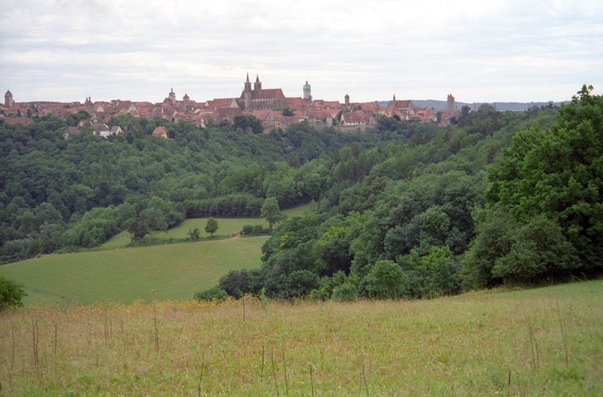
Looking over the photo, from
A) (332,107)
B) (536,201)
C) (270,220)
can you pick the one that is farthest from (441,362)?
(332,107)

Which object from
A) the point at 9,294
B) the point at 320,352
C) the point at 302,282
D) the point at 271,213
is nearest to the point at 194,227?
the point at 271,213

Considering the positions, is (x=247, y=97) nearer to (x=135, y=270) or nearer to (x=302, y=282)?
(x=135, y=270)

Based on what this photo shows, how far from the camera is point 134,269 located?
54.9m

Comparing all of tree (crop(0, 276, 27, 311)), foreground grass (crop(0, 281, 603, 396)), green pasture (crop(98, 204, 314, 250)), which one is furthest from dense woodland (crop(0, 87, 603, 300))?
foreground grass (crop(0, 281, 603, 396))

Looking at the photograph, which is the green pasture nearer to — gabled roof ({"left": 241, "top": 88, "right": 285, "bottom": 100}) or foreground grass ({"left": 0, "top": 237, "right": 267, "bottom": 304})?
foreground grass ({"left": 0, "top": 237, "right": 267, "bottom": 304})

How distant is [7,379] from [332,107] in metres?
177

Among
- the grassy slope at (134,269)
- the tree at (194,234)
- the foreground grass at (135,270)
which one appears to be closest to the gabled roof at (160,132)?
the grassy slope at (134,269)

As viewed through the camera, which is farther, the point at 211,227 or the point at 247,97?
the point at 247,97

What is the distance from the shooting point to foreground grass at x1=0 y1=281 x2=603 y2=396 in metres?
7.60

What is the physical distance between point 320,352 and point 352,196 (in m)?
60.5

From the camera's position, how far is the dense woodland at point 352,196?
19.0m

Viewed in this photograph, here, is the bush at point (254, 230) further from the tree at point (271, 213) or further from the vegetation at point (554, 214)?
the vegetation at point (554, 214)

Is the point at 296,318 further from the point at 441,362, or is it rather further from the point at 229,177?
the point at 229,177

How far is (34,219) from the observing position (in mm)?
77750
